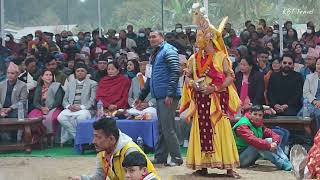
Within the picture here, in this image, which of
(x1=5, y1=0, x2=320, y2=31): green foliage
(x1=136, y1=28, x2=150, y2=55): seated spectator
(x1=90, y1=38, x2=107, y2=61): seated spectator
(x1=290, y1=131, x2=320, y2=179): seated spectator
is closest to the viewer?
(x1=290, y1=131, x2=320, y2=179): seated spectator

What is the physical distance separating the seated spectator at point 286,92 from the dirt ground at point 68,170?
1036 mm

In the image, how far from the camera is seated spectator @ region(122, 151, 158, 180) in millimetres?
3795

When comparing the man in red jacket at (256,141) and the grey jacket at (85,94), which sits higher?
the grey jacket at (85,94)

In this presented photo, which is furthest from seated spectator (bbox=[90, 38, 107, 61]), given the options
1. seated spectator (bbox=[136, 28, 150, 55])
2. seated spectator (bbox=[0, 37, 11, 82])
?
seated spectator (bbox=[0, 37, 11, 82])

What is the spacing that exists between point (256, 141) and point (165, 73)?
4.31ft

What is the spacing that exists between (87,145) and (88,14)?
758 inches

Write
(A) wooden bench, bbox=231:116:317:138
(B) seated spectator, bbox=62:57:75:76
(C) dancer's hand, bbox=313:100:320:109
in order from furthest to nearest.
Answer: (B) seated spectator, bbox=62:57:75:76 → (C) dancer's hand, bbox=313:100:320:109 → (A) wooden bench, bbox=231:116:317:138

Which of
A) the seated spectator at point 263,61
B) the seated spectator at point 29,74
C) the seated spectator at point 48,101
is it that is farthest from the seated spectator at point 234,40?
the seated spectator at point 48,101

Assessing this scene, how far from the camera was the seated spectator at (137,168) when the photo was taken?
3.79 metres

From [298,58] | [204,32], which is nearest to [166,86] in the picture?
[204,32]

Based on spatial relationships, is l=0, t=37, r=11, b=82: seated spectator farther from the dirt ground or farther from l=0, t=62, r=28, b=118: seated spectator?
the dirt ground

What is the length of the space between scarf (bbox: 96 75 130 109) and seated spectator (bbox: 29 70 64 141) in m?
0.68

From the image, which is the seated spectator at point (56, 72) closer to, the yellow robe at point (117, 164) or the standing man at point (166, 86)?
the standing man at point (166, 86)

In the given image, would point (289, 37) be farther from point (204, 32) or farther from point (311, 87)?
point (204, 32)
